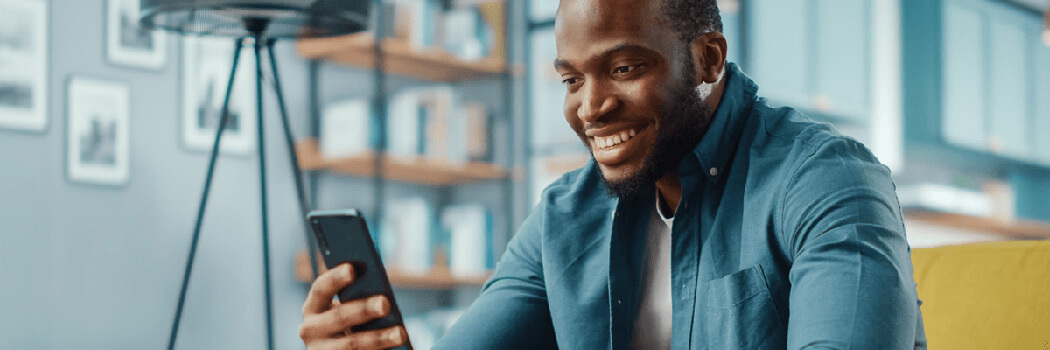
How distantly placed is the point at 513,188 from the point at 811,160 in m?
3.36

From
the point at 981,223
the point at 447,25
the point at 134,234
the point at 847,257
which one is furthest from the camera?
the point at 981,223

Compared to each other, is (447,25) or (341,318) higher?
(447,25)

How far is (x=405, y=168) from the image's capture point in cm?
390

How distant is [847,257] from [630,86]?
1.09 ft

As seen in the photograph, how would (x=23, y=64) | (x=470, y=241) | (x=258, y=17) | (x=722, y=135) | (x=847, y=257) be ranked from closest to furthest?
(x=847, y=257) < (x=722, y=135) < (x=258, y=17) < (x=23, y=64) < (x=470, y=241)

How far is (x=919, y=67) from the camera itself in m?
4.99

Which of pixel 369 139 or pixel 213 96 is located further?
pixel 369 139

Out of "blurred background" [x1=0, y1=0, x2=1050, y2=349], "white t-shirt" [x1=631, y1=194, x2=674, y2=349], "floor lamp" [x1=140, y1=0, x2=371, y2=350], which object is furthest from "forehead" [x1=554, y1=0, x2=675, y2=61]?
"blurred background" [x1=0, y1=0, x2=1050, y2=349]

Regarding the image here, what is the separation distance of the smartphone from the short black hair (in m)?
0.41

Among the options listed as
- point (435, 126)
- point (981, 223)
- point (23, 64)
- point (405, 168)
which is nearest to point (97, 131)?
point (23, 64)

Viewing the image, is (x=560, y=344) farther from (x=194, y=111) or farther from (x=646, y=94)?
(x=194, y=111)

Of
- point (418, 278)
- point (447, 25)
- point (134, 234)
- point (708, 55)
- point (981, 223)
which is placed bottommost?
point (418, 278)

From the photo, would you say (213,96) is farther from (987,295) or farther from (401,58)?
(987,295)

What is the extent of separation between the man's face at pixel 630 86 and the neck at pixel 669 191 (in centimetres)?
3
